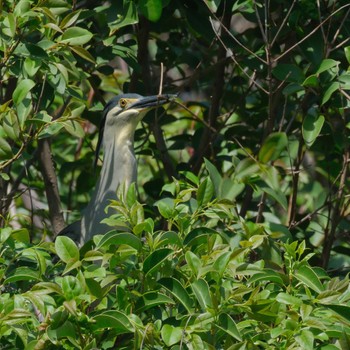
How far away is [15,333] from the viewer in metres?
2.07

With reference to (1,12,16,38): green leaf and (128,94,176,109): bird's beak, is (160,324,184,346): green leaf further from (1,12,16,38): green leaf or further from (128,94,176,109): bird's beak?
(128,94,176,109): bird's beak

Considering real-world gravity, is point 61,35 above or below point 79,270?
above

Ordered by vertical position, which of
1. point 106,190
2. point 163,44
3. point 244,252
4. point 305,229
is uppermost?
point 163,44

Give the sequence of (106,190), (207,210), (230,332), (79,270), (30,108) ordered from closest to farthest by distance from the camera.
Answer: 1. (230,332)
2. (79,270)
3. (207,210)
4. (30,108)
5. (106,190)

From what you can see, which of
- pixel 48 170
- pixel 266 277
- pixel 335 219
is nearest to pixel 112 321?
pixel 266 277

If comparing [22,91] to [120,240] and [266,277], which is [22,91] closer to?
[120,240]

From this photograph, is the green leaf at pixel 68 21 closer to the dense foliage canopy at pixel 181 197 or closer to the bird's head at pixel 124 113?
the dense foliage canopy at pixel 181 197

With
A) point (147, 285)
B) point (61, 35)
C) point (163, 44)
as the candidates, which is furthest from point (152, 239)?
point (163, 44)

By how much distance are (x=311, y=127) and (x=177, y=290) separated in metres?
1.00

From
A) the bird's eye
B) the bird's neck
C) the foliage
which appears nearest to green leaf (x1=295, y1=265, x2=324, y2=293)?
the foliage

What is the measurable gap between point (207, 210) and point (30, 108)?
63 centimetres

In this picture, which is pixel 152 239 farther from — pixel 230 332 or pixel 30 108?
pixel 30 108

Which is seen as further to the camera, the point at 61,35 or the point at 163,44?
the point at 163,44

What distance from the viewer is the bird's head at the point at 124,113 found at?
3.49 m
